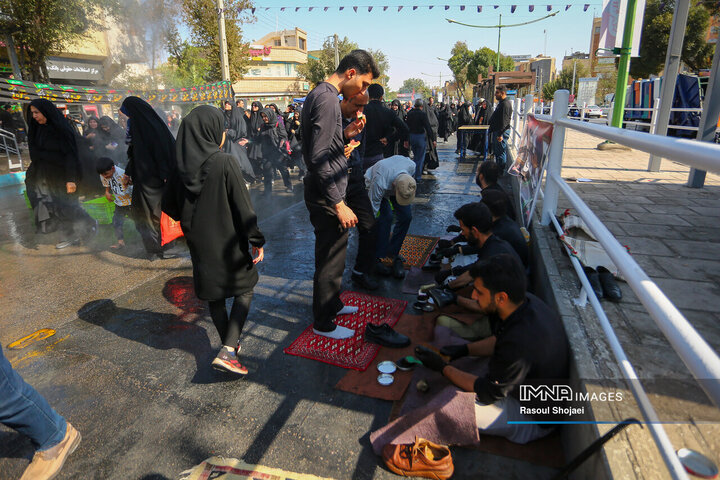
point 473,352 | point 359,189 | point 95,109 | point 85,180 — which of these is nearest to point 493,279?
point 473,352

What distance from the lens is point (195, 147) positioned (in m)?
2.61

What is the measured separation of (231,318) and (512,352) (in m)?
1.82

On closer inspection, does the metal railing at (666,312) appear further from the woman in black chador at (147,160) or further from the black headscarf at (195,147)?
the woman in black chador at (147,160)

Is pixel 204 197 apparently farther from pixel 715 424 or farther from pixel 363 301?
pixel 715 424

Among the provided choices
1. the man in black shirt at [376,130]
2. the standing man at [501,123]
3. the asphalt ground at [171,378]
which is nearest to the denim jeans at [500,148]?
the standing man at [501,123]

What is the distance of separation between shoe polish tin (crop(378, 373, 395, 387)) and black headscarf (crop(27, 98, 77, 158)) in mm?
5538

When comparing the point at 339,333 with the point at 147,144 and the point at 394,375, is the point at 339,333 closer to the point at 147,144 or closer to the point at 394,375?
the point at 394,375

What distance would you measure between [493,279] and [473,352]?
717 millimetres

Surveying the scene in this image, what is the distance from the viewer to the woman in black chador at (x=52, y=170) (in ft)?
18.2

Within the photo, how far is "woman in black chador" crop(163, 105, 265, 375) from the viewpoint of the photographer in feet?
8.57

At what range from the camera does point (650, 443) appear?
5.01 ft

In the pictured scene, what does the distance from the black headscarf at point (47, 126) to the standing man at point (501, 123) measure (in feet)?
25.7

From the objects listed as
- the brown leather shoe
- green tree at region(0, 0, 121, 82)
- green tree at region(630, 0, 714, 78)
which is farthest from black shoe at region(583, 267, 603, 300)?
green tree at region(630, 0, 714, 78)

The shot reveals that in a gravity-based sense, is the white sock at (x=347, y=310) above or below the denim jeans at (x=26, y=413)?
below
